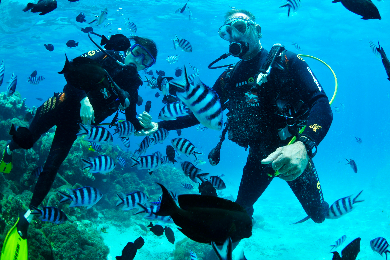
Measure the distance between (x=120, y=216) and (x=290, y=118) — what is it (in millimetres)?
9098

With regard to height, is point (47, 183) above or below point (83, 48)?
above

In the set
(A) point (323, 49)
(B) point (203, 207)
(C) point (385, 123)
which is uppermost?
(B) point (203, 207)

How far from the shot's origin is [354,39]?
27.6m

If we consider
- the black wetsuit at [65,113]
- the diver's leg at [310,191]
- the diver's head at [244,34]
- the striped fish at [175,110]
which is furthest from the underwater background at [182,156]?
the diver's head at [244,34]

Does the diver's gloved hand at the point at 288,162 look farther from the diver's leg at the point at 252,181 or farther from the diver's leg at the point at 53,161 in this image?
the diver's leg at the point at 53,161

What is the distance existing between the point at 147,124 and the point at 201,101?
2.34 meters

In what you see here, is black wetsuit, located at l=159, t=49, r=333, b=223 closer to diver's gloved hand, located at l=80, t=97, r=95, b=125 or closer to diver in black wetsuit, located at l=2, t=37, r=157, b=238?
diver in black wetsuit, located at l=2, t=37, r=157, b=238

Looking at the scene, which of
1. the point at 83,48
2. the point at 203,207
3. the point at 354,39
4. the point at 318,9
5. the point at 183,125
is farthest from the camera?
the point at 83,48

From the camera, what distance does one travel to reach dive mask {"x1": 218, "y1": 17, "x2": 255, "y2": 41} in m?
3.89

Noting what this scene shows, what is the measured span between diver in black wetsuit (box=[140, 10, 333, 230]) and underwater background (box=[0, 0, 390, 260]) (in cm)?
137

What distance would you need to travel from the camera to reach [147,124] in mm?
3732

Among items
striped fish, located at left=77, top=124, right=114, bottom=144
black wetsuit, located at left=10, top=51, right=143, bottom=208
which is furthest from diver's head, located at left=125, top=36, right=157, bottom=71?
striped fish, located at left=77, top=124, right=114, bottom=144

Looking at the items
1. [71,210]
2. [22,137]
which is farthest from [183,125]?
[71,210]

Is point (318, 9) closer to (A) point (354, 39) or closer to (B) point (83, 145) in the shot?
(A) point (354, 39)
